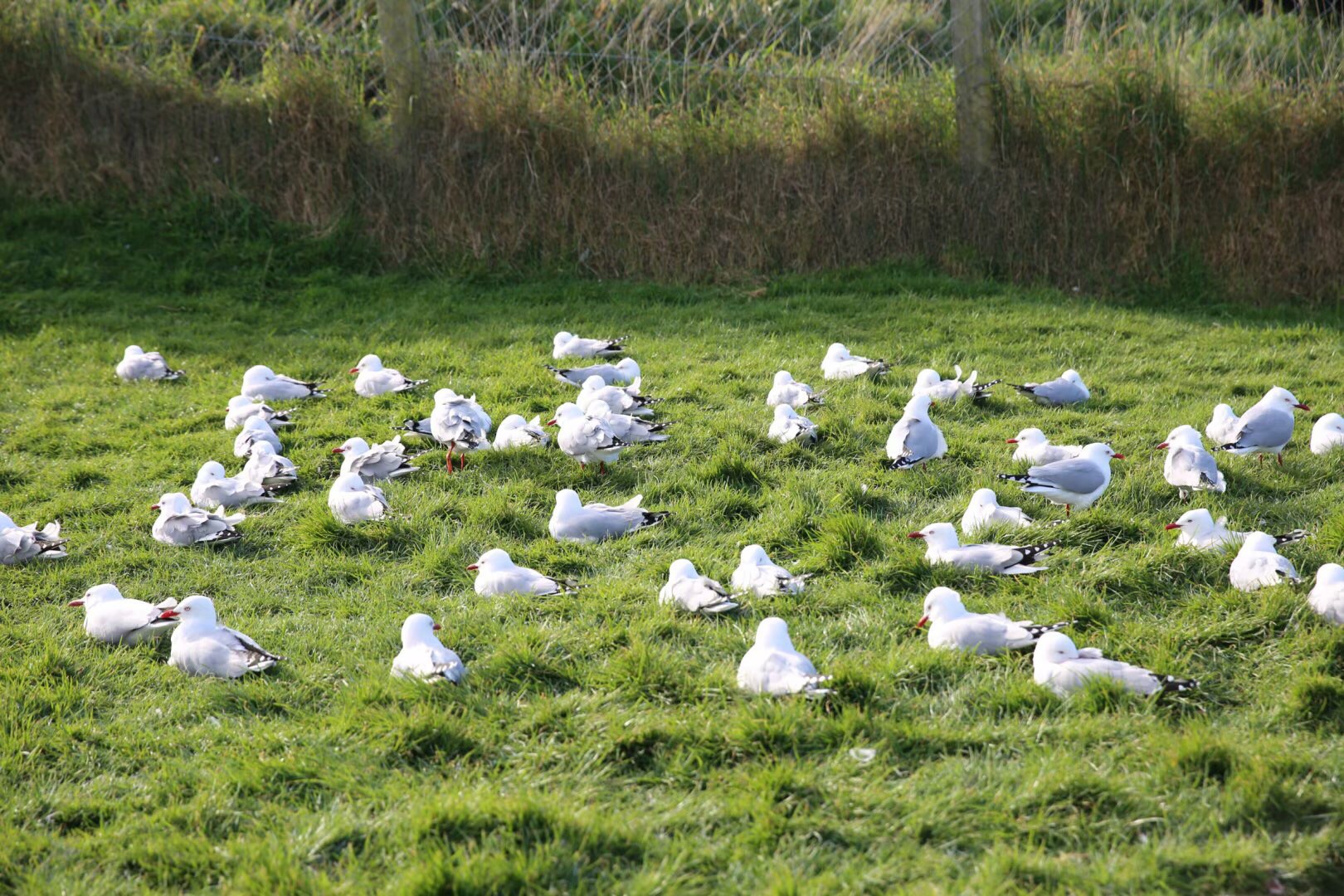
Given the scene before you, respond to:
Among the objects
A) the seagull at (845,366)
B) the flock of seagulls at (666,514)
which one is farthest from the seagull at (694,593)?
the seagull at (845,366)

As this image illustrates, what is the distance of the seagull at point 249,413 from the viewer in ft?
24.9

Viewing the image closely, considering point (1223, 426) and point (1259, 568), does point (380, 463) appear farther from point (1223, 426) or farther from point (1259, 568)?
point (1223, 426)

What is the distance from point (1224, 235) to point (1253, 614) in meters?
7.03

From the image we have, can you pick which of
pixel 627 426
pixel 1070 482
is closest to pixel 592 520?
pixel 627 426

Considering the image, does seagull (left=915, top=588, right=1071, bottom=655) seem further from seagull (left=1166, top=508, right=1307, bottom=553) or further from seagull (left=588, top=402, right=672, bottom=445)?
seagull (left=588, top=402, right=672, bottom=445)

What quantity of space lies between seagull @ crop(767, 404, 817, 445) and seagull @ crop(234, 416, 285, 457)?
304 cm

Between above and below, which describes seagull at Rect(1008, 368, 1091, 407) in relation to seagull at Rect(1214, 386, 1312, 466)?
below

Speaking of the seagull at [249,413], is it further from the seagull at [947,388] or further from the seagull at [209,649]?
the seagull at [947,388]

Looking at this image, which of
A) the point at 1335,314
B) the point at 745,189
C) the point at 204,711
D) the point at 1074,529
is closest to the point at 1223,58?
the point at 1335,314

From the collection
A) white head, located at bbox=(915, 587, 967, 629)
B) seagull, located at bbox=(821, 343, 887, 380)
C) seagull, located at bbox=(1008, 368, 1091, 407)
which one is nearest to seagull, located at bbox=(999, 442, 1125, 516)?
white head, located at bbox=(915, 587, 967, 629)

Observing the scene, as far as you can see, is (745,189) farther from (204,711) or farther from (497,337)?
(204,711)

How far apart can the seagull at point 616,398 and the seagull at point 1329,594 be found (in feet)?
13.2

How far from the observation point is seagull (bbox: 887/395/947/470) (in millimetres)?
6465

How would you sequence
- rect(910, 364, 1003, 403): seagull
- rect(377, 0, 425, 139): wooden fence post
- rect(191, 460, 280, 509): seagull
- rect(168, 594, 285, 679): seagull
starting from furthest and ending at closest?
1. rect(377, 0, 425, 139): wooden fence post
2. rect(910, 364, 1003, 403): seagull
3. rect(191, 460, 280, 509): seagull
4. rect(168, 594, 285, 679): seagull
